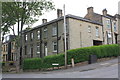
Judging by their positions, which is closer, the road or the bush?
the road

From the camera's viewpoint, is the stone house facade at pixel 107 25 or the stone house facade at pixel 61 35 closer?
the stone house facade at pixel 61 35

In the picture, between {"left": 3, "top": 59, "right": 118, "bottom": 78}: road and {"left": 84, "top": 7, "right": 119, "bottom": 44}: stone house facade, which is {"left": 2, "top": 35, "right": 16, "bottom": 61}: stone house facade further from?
{"left": 3, "top": 59, "right": 118, "bottom": 78}: road

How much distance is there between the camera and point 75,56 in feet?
77.8

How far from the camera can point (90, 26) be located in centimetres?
3197

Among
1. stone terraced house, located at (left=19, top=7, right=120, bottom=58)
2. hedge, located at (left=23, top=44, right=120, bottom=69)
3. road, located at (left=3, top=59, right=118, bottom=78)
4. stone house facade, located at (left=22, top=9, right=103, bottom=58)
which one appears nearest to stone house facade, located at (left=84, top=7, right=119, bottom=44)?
stone terraced house, located at (left=19, top=7, right=120, bottom=58)

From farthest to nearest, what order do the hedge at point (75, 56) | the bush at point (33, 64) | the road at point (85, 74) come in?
1. the bush at point (33, 64)
2. the hedge at point (75, 56)
3. the road at point (85, 74)

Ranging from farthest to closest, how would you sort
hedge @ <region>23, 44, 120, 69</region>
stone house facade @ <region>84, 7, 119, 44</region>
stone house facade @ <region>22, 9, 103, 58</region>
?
stone house facade @ <region>84, 7, 119, 44</region> < stone house facade @ <region>22, 9, 103, 58</region> < hedge @ <region>23, 44, 120, 69</region>

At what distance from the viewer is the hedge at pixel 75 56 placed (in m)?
23.7

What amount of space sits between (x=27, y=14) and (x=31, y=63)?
301 inches

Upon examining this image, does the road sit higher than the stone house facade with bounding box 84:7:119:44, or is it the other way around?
the stone house facade with bounding box 84:7:119:44

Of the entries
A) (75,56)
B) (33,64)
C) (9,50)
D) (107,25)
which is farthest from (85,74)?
(9,50)

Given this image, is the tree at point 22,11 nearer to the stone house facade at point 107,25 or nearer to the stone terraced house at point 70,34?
the stone terraced house at point 70,34

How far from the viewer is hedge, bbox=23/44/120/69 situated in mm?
23688

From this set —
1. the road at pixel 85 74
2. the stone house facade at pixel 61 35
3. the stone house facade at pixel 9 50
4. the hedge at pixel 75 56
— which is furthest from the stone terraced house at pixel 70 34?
the stone house facade at pixel 9 50
